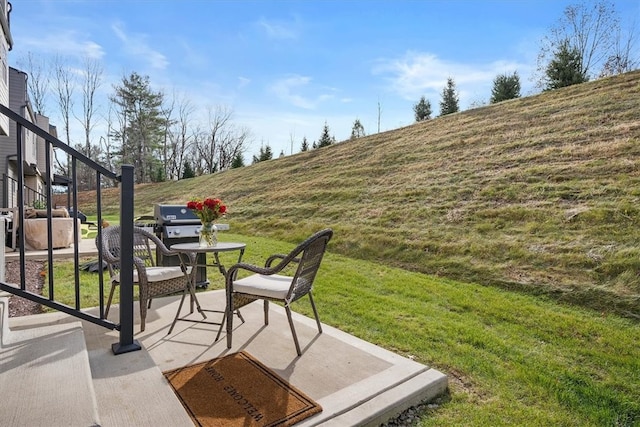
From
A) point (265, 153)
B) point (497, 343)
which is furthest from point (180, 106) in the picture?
point (497, 343)

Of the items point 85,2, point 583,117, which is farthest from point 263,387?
point 583,117

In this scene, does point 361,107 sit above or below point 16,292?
above

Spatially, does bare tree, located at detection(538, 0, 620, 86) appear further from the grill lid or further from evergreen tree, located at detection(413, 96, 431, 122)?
the grill lid

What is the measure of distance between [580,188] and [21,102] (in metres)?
15.0

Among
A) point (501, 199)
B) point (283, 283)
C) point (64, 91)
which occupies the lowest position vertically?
point (283, 283)

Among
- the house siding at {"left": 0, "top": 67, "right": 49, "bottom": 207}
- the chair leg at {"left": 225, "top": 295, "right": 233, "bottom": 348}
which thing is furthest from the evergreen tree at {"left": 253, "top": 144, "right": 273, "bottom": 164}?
the chair leg at {"left": 225, "top": 295, "right": 233, "bottom": 348}

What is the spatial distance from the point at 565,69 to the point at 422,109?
24.3 ft

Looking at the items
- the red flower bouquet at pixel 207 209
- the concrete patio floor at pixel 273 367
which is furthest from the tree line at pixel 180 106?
the concrete patio floor at pixel 273 367

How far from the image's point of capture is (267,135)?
92.8 feet

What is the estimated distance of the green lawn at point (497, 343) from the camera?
2.02 metres

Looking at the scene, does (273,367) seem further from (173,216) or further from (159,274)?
(173,216)

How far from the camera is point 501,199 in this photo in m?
6.89

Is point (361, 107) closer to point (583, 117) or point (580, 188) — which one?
point (583, 117)

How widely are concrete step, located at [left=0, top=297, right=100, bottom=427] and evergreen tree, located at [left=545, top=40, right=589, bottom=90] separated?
1810 centimetres
